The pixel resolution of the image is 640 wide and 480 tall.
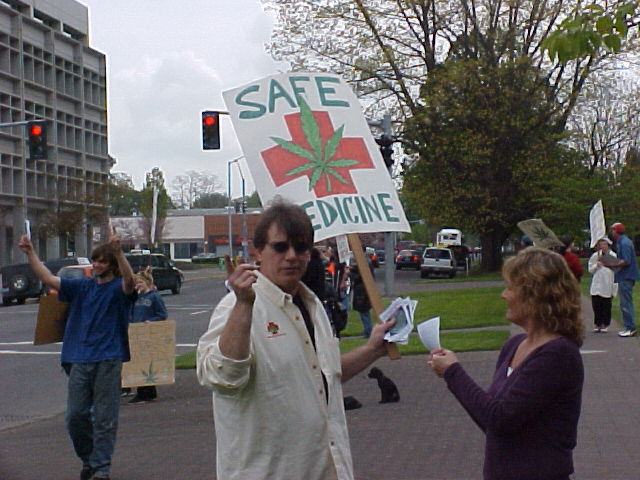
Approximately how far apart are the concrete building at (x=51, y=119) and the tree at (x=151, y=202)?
4056 millimetres

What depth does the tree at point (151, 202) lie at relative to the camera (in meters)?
82.2

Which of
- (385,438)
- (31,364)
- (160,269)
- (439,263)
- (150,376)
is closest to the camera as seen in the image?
(385,438)

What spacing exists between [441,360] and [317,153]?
1.63 meters

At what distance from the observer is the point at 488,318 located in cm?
2286

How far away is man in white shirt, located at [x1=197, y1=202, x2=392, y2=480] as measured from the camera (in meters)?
3.70

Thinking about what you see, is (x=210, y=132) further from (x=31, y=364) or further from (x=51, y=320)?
(x=51, y=320)

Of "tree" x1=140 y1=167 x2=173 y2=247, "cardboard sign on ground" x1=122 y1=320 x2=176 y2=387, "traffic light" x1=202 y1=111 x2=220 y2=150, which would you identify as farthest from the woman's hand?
"tree" x1=140 y1=167 x2=173 y2=247

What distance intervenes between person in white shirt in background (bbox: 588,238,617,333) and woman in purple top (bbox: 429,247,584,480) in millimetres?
13950

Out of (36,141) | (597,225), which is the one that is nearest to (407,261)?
(36,141)

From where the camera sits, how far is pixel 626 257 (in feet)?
55.5

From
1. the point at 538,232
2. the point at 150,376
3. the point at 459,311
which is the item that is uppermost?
the point at 538,232

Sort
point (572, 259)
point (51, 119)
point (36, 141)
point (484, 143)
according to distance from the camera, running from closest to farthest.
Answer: point (572, 259) → point (36, 141) → point (484, 143) → point (51, 119)

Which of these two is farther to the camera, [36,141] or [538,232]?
[36,141]

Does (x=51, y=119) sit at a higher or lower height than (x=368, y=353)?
higher
